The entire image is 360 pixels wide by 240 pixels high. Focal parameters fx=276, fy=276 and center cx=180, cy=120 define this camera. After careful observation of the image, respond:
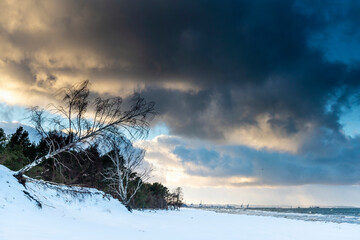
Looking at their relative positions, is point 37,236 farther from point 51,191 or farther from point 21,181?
point 51,191

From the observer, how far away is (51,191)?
14.7m

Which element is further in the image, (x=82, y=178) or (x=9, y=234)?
(x=82, y=178)

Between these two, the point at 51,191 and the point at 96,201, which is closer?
the point at 51,191

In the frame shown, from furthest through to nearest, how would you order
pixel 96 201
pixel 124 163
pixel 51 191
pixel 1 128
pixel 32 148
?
pixel 32 148, pixel 124 163, pixel 1 128, pixel 96 201, pixel 51 191

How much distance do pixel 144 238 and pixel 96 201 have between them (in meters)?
10.2

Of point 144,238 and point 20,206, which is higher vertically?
point 20,206

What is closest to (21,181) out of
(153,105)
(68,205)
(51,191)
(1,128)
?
(51,191)

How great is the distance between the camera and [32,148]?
44.4 m

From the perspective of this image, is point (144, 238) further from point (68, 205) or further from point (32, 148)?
point (32, 148)

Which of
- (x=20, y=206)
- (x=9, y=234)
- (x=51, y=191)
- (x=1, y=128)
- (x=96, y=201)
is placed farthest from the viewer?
(x=1, y=128)

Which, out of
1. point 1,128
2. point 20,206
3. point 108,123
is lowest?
point 20,206

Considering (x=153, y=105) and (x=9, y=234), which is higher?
(x=153, y=105)

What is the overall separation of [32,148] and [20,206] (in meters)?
38.4

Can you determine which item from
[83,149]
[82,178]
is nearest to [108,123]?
[83,149]
